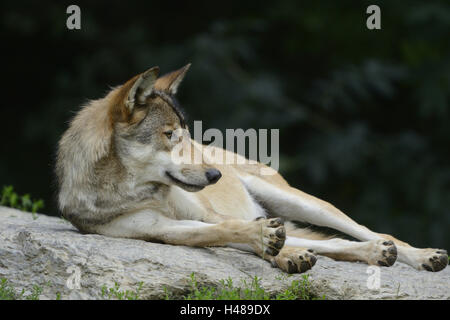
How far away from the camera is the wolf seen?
4676 millimetres

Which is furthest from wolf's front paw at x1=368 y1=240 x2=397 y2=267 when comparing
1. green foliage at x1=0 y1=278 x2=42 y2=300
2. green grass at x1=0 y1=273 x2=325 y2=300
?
green foliage at x1=0 y1=278 x2=42 y2=300

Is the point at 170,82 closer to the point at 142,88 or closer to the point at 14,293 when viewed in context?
the point at 142,88

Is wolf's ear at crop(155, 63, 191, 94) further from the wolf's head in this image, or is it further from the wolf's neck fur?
the wolf's neck fur

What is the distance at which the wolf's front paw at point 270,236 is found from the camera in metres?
4.32

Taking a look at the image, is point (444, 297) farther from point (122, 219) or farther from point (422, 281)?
point (122, 219)

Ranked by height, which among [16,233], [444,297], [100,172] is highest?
[100,172]

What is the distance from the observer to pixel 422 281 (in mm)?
4617

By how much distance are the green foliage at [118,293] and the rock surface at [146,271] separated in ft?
0.15

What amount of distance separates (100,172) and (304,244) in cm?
165

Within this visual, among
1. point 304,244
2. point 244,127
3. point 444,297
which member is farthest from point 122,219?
point 244,127

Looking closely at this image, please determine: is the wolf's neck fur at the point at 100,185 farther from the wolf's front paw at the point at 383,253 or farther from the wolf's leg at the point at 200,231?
the wolf's front paw at the point at 383,253

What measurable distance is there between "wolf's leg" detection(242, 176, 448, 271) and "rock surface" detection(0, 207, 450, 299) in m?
0.29

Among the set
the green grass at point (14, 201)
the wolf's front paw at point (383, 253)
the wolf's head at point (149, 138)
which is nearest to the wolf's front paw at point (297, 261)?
the wolf's front paw at point (383, 253)
